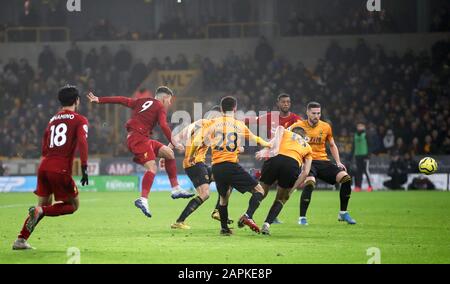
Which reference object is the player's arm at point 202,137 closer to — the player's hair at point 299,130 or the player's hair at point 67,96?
the player's hair at point 299,130

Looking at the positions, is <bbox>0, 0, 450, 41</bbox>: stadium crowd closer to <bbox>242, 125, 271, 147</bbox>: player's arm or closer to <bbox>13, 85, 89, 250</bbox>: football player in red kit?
<bbox>242, 125, 271, 147</bbox>: player's arm

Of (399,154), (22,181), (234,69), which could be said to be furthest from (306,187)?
(234,69)

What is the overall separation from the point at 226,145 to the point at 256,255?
2.81 m

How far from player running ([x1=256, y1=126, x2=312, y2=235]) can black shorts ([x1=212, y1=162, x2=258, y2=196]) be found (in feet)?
1.35

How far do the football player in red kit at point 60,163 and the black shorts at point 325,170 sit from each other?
5.64 metres

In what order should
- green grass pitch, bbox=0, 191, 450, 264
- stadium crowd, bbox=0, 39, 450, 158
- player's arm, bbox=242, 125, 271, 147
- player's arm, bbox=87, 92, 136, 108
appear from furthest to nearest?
stadium crowd, bbox=0, 39, 450, 158 < player's arm, bbox=87, 92, 136, 108 < player's arm, bbox=242, 125, 271, 147 < green grass pitch, bbox=0, 191, 450, 264

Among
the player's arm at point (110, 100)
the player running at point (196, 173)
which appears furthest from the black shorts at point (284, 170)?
the player's arm at point (110, 100)

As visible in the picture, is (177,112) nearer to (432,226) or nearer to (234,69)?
(234,69)

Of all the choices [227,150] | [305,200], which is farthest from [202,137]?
[305,200]

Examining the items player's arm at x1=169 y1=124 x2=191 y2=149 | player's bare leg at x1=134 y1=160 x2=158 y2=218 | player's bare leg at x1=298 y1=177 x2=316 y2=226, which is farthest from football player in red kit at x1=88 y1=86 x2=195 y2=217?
player's bare leg at x1=298 y1=177 x2=316 y2=226

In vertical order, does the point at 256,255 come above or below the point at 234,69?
below

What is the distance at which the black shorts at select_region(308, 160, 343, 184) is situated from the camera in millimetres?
15344

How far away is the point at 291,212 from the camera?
1836 cm

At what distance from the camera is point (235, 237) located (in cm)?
1269
